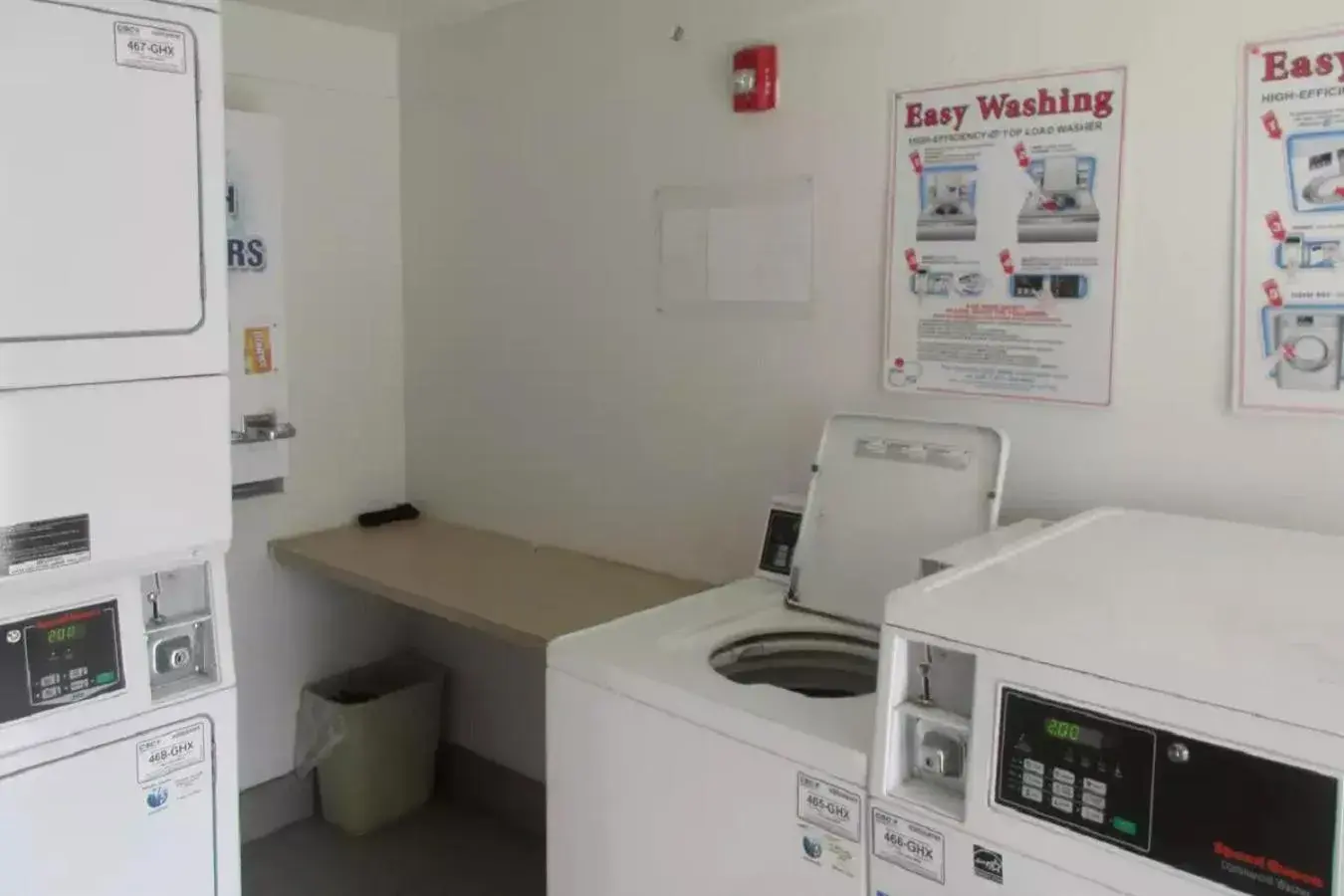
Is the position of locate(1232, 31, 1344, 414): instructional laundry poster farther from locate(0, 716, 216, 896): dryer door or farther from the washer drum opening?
locate(0, 716, 216, 896): dryer door

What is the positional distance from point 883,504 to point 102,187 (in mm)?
1360

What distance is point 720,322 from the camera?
2529 mm

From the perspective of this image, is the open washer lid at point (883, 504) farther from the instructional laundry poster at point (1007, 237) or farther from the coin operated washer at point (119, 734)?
the coin operated washer at point (119, 734)

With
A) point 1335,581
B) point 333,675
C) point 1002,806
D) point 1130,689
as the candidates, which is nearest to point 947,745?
point 1002,806

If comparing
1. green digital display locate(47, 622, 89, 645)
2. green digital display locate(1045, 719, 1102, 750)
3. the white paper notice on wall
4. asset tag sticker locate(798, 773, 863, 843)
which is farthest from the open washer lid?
green digital display locate(47, 622, 89, 645)

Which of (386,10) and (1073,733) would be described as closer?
(1073,733)

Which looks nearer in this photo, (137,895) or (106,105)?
(106,105)

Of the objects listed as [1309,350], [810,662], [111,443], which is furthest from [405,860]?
[1309,350]

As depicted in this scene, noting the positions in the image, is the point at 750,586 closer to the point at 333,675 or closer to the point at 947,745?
the point at 947,745

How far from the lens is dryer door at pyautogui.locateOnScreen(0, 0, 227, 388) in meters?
1.50

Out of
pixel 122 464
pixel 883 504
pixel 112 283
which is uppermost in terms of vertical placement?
pixel 112 283

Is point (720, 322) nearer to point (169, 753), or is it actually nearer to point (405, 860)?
point (169, 753)

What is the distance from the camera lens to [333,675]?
326 centimetres

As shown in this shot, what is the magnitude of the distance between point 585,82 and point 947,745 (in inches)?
75.4
